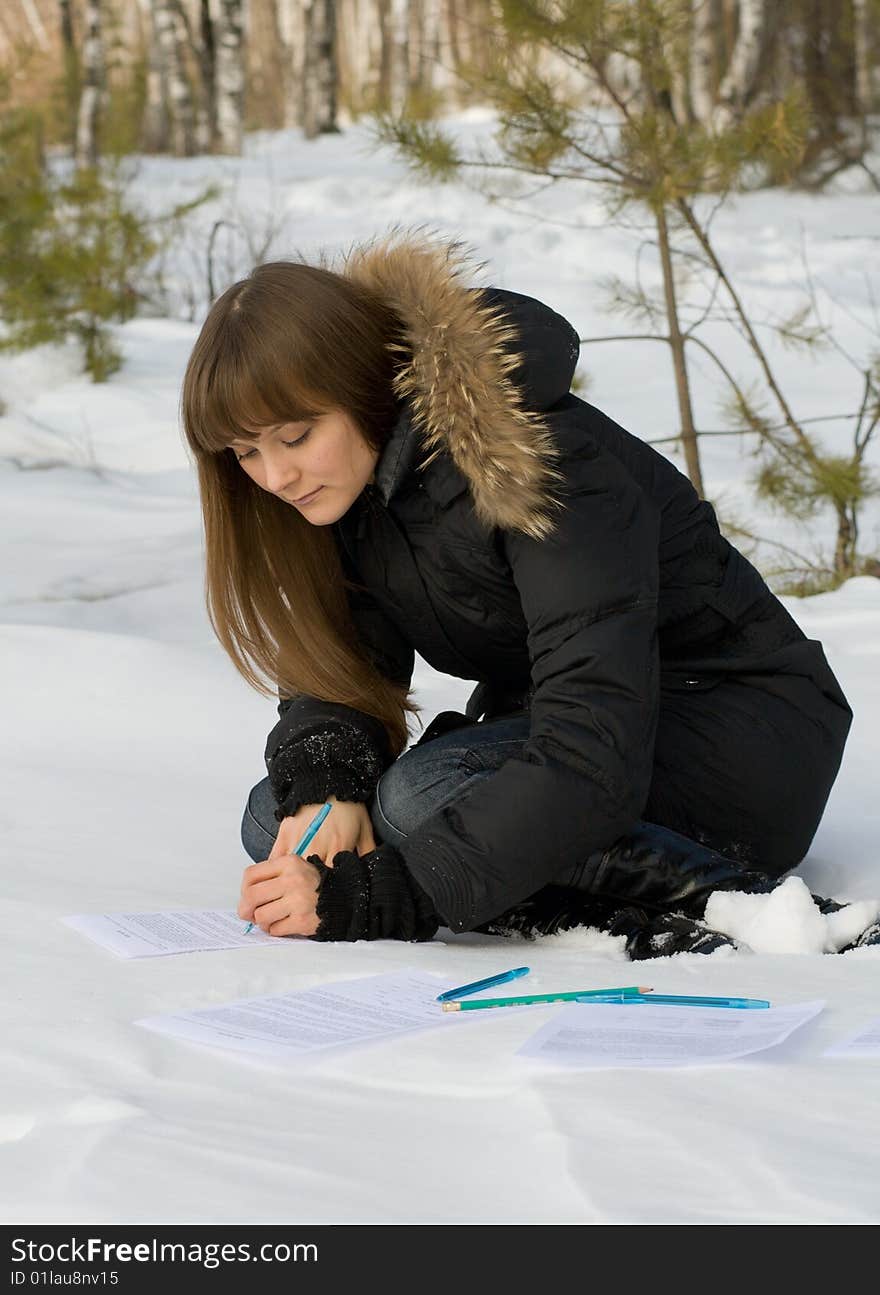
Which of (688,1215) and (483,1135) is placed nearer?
(688,1215)

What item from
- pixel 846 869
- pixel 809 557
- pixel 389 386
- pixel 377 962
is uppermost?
pixel 389 386

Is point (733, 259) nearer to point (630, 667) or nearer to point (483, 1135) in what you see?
point (630, 667)

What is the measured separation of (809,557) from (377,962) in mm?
3939

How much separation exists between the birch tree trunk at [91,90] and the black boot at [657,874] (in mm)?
12458

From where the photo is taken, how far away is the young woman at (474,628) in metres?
1.78

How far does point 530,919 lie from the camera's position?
1.98 m

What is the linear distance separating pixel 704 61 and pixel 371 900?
1458cm

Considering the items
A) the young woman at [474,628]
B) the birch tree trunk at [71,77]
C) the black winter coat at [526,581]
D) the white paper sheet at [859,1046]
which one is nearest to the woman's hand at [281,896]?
the young woman at [474,628]

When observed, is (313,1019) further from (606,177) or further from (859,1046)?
(606,177)

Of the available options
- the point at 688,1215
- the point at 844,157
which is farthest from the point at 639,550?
the point at 844,157

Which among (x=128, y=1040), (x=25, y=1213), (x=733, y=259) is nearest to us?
(x=25, y=1213)

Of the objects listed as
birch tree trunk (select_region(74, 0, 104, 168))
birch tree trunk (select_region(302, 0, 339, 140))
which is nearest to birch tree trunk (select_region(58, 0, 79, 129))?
birch tree trunk (select_region(74, 0, 104, 168))

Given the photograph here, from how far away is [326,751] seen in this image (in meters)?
2.11

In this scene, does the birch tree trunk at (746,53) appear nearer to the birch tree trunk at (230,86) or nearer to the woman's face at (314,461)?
the birch tree trunk at (230,86)
